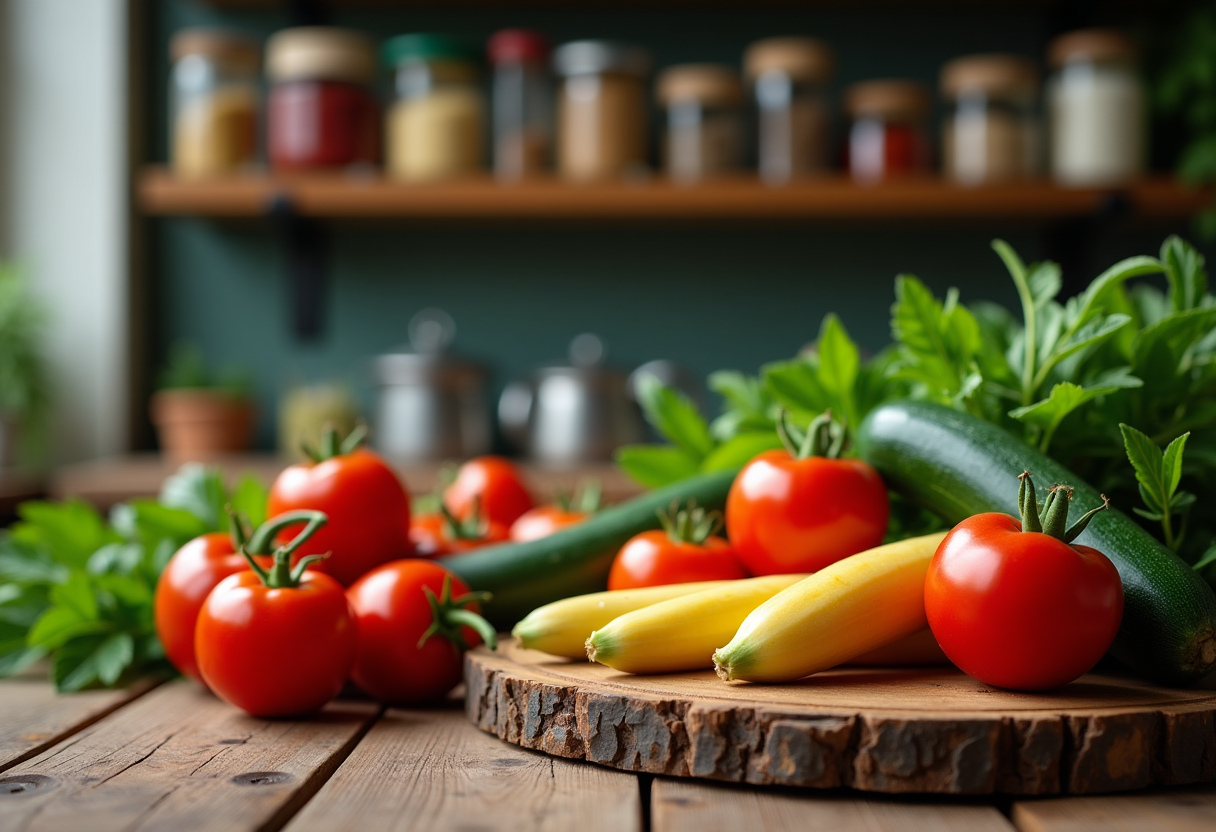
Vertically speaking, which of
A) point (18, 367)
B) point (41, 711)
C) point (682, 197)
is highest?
point (682, 197)

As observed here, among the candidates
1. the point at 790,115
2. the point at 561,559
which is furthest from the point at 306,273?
the point at 561,559

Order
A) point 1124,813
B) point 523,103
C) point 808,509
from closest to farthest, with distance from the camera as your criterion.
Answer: point 1124,813 < point 808,509 < point 523,103

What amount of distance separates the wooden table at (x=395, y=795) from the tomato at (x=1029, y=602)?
0.26 ft

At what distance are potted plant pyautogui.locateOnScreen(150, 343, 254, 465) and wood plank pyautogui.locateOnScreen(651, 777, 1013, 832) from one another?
2.02m

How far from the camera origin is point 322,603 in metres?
0.74

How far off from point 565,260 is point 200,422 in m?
0.90

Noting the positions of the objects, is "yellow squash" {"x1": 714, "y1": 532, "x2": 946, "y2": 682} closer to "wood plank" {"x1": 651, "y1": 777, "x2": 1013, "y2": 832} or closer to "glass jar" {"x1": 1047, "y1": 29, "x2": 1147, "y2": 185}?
"wood plank" {"x1": 651, "y1": 777, "x2": 1013, "y2": 832}

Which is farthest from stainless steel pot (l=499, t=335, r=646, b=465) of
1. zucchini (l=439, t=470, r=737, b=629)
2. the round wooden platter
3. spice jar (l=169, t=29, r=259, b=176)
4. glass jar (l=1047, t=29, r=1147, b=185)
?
the round wooden platter

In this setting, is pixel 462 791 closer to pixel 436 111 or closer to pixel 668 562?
pixel 668 562

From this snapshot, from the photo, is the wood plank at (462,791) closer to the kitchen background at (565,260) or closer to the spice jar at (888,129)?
the spice jar at (888,129)

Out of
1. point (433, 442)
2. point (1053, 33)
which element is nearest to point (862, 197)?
point (1053, 33)

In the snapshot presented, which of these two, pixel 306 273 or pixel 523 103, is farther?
pixel 306 273

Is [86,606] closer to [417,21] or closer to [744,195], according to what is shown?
[744,195]

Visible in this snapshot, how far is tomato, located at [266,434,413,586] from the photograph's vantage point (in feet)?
2.78
